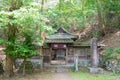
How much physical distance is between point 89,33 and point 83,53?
7672 millimetres

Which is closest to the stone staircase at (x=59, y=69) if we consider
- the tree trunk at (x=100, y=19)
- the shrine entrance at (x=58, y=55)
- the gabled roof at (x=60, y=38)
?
the gabled roof at (x=60, y=38)

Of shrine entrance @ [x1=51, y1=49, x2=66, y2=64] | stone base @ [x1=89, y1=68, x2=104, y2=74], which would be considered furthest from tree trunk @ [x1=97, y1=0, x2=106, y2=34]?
stone base @ [x1=89, y1=68, x2=104, y2=74]

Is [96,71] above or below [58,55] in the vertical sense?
below

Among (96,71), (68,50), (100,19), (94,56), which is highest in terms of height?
(100,19)

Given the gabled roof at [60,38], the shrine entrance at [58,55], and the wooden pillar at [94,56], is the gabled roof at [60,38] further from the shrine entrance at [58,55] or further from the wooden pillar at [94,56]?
the shrine entrance at [58,55]

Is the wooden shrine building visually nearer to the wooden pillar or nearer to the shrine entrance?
the wooden pillar

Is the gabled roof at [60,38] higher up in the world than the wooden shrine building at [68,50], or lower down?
higher up

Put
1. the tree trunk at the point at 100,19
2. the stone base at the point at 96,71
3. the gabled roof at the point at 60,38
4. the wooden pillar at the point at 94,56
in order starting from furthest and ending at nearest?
the tree trunk at the point at 100,19 < the gabled roof at the point at 60,38 < the wooden pillar at the point at 94,56 < the stone base at the point at 96,71

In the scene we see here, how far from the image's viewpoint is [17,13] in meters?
11.8

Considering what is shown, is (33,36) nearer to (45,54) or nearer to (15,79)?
(15,79)

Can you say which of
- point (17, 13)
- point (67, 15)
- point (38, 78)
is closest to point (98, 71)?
point (38, 78)

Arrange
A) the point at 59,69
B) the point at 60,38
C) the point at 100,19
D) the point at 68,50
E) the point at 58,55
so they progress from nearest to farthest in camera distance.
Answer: the point at 59,69
the point at 60,38
the point at 68,50
the point at 100,19
the point at 58,55

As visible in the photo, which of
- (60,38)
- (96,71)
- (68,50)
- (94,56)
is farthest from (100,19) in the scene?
(96,71)

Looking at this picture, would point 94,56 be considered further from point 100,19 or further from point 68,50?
point 100,19
